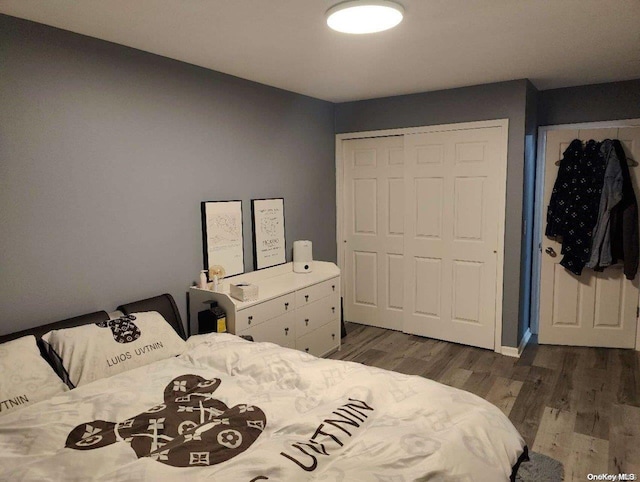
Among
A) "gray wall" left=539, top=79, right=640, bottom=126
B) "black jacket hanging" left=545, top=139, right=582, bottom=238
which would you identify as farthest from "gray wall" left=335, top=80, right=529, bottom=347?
"gray wall" left=539, top=79, right=640, bottom=126

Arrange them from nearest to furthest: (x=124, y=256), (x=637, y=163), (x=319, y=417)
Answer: (x=319, y=417) → (x=124, y=256) → (x=637, y=163)

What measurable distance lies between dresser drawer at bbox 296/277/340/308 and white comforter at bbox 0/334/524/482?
137 centimetres

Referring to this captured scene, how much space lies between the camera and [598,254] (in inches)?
157

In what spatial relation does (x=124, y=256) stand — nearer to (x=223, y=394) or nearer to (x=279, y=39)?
(x=223, y=394)

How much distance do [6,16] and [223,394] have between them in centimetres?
220

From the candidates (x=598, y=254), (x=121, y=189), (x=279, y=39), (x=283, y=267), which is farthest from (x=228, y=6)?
(x=598, y=254)

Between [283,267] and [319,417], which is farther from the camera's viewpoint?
A: [283,267]

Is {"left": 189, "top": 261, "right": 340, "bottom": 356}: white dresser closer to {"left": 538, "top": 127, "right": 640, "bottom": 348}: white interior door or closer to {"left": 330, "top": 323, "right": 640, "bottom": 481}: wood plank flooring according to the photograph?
{"left": 330, "top": 323, "right": 640, "bottom": 481}: wood plank flooring

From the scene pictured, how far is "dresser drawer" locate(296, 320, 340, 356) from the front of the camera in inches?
149

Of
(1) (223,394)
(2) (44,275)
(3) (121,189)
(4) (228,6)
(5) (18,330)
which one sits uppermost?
(4) (228,6)

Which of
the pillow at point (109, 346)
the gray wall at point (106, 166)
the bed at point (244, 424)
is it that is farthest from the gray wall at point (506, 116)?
the pillow at point (109, 346)

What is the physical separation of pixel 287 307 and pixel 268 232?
0.78 m

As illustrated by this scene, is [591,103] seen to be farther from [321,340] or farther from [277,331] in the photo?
[277,331]

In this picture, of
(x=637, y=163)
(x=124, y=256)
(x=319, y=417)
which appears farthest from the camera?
(x=637, y=163)
